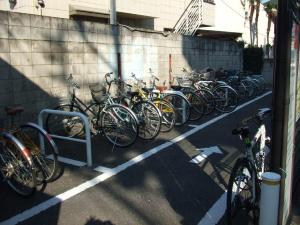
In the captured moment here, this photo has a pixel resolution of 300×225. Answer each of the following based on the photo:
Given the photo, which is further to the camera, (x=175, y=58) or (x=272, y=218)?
(x=175, y=58)

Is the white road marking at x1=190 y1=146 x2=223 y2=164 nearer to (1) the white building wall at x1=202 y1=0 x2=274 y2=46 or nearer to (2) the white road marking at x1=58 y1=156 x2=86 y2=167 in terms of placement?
(2) the white road marking at x1=58 y1=156 x2=86 y2=167

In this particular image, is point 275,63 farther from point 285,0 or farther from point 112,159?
point 112,159

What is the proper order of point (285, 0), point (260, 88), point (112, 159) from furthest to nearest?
point (260, 88), point (112, 159), point (285, 0)

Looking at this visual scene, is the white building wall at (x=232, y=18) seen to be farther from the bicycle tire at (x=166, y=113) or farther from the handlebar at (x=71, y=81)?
the handlebar at (x=71, y=81)

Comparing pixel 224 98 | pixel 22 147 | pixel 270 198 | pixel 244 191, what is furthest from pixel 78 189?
pixel 224 98

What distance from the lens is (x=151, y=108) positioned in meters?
6.78

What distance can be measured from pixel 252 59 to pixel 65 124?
14103 millimetres

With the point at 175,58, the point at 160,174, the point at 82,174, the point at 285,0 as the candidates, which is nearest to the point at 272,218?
the point at 285,0

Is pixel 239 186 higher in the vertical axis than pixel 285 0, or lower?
lower

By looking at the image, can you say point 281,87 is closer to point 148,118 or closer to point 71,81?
point 148,118

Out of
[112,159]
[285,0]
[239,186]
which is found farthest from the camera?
[112,159]

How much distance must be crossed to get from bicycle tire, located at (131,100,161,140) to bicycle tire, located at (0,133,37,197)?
2.83 metres

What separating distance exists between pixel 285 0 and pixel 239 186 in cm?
176

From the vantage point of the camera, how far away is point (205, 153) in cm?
593
